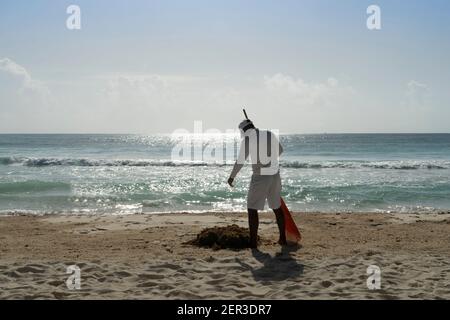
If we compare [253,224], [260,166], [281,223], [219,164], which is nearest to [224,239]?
[253,224]

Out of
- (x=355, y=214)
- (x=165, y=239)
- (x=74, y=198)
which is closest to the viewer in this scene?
(x=165, y=239)

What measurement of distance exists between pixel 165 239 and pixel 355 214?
15.1 ft

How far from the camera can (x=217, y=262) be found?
527 centimetres

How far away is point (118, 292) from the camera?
4242mm

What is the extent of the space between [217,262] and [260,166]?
1386 mm

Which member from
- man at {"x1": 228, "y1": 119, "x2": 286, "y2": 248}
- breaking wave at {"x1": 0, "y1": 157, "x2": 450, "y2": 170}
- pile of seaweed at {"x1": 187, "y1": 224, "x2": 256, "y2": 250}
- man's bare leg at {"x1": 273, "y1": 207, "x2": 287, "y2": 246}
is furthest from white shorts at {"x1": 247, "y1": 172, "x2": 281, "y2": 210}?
breaking wave at {"x1": 0, "y1": 157, "x2": 450, "y2": 170}

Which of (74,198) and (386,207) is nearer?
(386,207)

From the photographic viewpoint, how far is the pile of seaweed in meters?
6.07

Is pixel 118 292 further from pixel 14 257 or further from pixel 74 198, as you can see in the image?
pixel 74 198

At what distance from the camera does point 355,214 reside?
9500mm

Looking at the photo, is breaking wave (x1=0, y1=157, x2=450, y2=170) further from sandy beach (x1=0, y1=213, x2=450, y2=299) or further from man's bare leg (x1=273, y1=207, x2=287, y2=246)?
man's bare leg (x1=273, y1=207, x2=287, y2=246)

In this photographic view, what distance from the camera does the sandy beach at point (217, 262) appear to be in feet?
14.0
